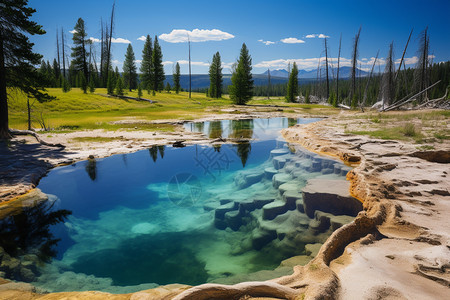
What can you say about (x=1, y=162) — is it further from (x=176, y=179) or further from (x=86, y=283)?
(x=86, y=283)

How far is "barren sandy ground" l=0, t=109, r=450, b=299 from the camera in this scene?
10.8ft

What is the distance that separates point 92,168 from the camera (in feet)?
36.3

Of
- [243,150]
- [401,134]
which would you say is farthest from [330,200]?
[243,150]

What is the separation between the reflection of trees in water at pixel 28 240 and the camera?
16.2ft

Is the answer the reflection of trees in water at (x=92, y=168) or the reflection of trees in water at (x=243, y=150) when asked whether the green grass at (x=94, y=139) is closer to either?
the reflection of trees in water at (x=92, y=168)

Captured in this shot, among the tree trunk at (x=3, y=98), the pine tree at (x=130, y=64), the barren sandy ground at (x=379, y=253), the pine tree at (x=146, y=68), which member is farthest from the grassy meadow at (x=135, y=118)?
the pine tree at (x=130, y=64)

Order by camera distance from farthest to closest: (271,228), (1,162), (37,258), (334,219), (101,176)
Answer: (101,176)
(1,162)
(271,228)
(334,219)
(37,258)

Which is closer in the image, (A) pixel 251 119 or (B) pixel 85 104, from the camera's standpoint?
(A) pixel 251 119

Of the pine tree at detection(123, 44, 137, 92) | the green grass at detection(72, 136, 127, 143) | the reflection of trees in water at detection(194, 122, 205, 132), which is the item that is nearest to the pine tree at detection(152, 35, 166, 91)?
the pine tree at detection(123, 44, 137, 92)

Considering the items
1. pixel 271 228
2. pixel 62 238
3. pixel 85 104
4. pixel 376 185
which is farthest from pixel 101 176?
pixel 85 104

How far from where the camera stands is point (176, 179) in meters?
10.8

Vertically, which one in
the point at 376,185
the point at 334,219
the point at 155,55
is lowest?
the point at 334,219

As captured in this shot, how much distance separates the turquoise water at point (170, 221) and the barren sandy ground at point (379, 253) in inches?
37.7

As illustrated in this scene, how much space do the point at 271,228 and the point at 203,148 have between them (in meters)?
8.71
